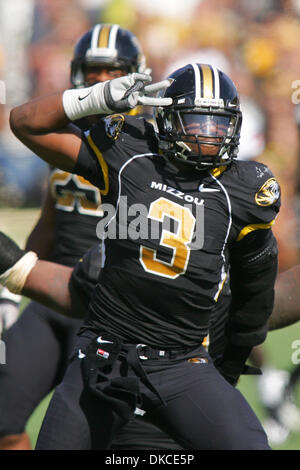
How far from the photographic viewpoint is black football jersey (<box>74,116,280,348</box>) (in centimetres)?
299

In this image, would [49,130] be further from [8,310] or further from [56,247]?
[8,310]

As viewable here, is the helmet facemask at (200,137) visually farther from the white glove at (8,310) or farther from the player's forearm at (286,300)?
the white glove at (8,310)

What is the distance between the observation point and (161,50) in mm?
11766

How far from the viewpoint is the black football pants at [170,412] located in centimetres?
280

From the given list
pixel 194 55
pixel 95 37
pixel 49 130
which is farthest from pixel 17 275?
pixel 194 55

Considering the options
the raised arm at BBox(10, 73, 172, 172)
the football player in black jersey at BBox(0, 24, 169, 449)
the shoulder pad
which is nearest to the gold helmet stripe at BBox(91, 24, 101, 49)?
the football player in black jersey at BBox(0, 24, 169, 449)

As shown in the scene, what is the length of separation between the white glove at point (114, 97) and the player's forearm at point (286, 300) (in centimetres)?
111

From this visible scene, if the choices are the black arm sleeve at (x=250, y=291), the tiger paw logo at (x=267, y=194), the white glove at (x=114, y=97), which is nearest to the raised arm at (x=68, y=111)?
the white glove at (x=114, y=97)

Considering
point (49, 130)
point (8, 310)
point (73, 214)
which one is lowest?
point (8, 310)

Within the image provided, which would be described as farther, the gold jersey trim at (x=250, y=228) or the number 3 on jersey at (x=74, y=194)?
the number 3 on jersey at (x=74, y=194)

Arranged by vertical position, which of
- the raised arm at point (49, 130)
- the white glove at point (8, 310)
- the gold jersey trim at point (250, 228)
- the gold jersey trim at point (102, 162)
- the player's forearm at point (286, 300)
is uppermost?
the raised arm at point (49, 130)

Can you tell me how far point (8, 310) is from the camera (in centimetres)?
438

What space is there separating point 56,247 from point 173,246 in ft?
5.22

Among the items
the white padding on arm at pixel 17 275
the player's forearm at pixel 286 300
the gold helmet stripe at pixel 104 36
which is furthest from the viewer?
the gold helmet stripe at pixel 104 36
